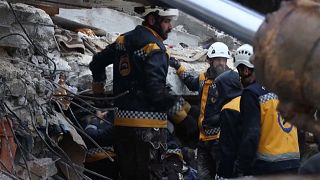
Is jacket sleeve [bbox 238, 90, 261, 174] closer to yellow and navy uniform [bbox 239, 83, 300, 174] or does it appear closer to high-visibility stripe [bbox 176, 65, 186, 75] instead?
yellow and navy uniform [bbox 239, 83, 300, 174]

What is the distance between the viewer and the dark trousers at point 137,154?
6277mm

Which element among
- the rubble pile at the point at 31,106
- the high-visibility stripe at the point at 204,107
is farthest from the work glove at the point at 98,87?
the high-visibility stripe at the point at 204,107

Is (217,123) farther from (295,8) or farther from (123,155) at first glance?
(295,8)

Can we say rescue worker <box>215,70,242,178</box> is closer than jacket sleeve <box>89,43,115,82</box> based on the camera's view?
Yes

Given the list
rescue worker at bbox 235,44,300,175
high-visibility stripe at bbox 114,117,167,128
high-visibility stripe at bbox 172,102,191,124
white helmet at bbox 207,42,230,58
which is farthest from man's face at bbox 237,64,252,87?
white helmet at bbox 207,42,230,58

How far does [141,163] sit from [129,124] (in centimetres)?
39

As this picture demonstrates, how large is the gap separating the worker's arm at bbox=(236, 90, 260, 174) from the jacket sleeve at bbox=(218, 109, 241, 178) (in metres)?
0.19

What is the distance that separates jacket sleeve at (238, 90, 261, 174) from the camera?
4898 millimetres

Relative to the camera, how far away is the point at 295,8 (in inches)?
52.1

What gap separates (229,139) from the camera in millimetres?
5223

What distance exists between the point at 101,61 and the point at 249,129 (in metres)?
A: 2.22

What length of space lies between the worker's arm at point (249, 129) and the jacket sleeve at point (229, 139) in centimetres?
19

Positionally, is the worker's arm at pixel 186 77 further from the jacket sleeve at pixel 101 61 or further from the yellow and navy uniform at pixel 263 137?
the yellow and navy uniform at pixel 263 137

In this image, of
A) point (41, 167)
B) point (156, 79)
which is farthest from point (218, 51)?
point (41, 167)
